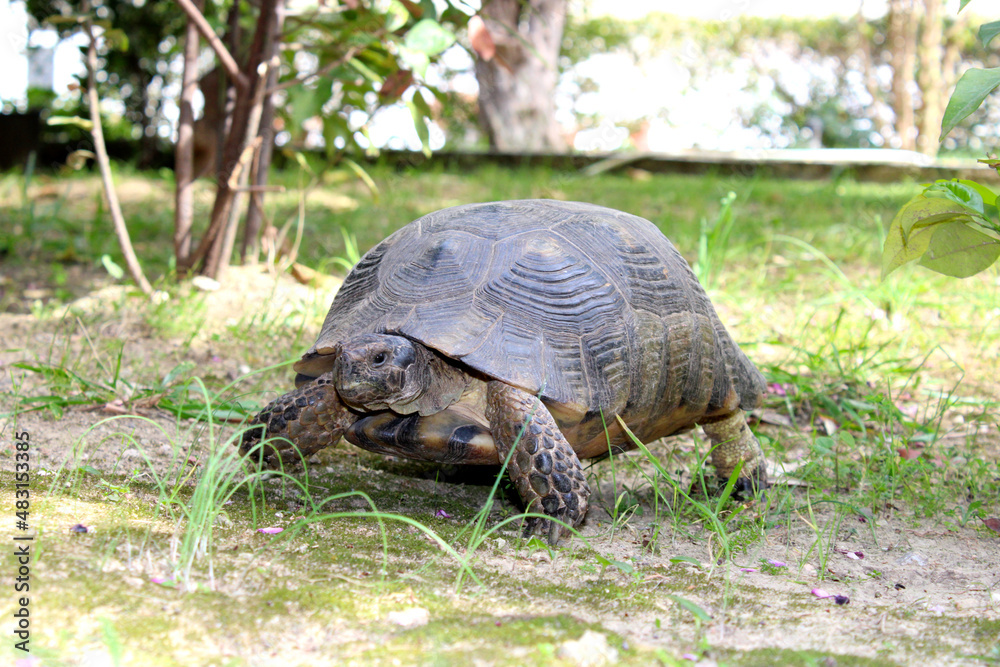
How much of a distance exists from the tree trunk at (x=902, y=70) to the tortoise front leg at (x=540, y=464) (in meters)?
11.7

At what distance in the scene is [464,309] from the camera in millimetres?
2186

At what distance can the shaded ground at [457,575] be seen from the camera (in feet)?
4.27

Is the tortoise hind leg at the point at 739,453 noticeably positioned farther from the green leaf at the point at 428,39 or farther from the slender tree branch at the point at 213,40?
the slender tree branch at the point at 213,40

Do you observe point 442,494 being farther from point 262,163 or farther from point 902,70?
point 902,70

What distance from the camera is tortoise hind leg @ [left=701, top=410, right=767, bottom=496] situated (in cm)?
261

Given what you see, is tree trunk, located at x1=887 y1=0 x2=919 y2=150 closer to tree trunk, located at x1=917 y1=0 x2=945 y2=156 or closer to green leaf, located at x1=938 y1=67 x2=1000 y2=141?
tree trunk, located at x1=917 y1=0 x2=945 y2=156

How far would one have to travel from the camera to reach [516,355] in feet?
6.93

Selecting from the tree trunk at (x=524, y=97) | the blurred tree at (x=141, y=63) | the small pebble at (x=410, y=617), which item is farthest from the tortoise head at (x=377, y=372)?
the tree trunk at (x=524, y=97)

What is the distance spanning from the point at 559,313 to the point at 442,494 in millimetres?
667

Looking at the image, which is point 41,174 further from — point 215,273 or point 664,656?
point 664,656

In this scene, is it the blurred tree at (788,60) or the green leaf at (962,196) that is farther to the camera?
the blurred tree at (788,60)

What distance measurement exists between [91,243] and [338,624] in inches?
162

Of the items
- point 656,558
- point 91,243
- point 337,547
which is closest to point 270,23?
point 91,243

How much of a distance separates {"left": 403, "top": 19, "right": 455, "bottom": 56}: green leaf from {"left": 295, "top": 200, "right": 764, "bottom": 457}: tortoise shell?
2.31 ft
